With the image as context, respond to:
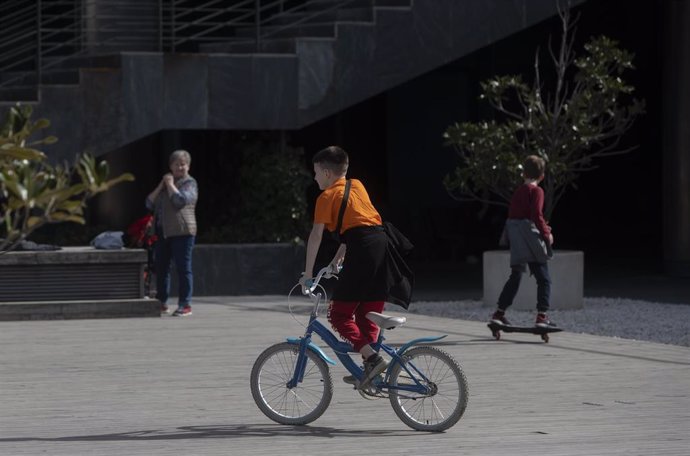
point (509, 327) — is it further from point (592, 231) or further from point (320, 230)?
point (592, 231)

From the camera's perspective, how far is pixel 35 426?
30.5 feet

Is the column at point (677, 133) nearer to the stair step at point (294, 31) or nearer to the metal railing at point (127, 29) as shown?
the metal railing at point (127, 29)

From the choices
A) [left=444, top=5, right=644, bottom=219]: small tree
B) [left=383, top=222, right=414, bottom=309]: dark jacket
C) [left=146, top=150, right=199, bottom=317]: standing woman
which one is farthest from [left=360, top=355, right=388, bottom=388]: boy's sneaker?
[left=444, top=5, right=644, bottom=219]: small tree

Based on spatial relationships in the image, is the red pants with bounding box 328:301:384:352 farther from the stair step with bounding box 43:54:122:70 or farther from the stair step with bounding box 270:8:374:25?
the stair step with bounding box 270:8:374:25

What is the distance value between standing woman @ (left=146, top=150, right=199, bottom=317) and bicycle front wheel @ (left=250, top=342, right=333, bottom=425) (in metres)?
7.28

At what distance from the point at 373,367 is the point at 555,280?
8074 mm

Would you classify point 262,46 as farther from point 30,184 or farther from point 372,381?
point 30,184

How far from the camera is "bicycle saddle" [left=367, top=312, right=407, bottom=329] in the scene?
879 centimetres

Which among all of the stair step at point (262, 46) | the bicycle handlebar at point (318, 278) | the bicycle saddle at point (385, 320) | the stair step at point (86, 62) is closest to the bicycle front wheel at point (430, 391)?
the bicycle saddle at point (385, 320)

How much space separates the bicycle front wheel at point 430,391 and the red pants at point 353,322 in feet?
0.91

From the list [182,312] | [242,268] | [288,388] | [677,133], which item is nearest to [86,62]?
[242,268]

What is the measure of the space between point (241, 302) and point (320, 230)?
31.2 ft

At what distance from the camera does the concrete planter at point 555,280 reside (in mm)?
16734

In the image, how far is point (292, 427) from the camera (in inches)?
361
